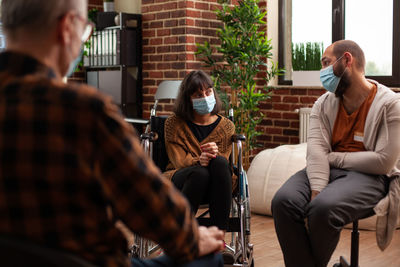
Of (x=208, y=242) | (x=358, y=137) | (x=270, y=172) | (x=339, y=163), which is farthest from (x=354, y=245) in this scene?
(x=208, y=242)

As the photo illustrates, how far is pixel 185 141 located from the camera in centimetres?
299

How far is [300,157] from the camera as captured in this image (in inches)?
161

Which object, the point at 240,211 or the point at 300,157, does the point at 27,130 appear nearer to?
the point at 240,211

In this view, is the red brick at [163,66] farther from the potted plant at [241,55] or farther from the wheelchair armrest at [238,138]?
the wheelchair armrest at [238,138]

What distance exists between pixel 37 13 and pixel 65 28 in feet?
0.18

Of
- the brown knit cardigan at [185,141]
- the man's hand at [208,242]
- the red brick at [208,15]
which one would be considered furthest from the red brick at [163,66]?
the man's hand at [208,242]

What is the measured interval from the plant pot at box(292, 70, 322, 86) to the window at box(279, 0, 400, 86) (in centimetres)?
9

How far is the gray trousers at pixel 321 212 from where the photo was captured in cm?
235

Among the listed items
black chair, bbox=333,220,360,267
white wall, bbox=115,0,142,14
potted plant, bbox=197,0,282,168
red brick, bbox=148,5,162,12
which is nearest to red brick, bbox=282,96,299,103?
potted plant, bbox=197,0,282,168

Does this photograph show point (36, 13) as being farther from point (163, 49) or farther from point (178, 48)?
point (163, 49)

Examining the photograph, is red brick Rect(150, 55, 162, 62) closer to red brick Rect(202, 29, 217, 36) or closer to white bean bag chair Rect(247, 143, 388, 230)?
red brick Rect(202, 29, 217, 36)

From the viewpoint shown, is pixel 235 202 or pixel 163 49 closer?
pixel 235 202

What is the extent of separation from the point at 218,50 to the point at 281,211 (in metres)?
2.21

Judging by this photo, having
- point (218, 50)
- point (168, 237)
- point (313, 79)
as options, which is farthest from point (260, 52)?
point (168, 237)
